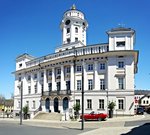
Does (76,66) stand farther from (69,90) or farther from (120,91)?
(120,91)

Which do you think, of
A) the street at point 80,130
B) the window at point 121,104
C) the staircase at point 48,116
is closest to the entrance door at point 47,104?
the staircase at point 48,116

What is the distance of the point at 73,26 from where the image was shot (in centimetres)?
6456

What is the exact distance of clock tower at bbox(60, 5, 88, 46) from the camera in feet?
212

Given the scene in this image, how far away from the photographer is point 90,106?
50156 mm

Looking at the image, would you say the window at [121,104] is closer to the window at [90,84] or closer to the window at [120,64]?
Answer: the window at [120,64]

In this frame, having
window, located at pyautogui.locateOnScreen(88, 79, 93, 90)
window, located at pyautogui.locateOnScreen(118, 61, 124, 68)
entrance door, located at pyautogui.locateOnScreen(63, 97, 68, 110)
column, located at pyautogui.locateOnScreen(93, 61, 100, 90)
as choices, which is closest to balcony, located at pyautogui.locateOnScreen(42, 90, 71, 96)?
entrance door, located at pyautogui.locateOnScreen(63, 97, 68, 110)

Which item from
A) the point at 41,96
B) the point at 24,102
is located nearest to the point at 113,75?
the point at 41,96

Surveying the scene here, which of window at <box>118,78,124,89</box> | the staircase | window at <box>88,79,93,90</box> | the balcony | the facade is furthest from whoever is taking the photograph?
the balcony

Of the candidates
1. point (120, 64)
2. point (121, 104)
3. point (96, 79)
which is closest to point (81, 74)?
point (96, 79)

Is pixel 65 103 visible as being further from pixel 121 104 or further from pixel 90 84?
pixel 121 104

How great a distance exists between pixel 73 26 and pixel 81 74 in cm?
1747

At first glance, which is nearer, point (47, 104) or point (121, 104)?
point (121, 104)

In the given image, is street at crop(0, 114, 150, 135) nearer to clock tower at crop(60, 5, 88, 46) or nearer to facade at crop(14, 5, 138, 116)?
facade at crop(14, 5, 138, 116)

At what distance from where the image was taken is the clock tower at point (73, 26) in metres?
64.5
